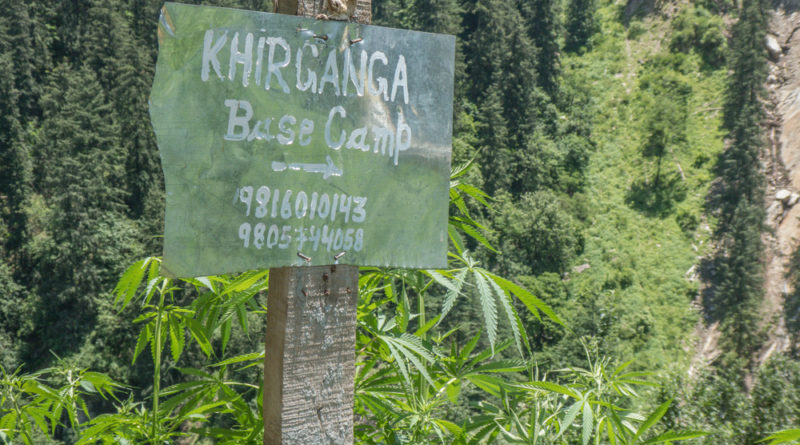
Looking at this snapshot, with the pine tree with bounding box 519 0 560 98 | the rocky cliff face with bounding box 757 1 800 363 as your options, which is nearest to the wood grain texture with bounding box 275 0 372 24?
the rocky cliff face with bounding box 757 1 800 363

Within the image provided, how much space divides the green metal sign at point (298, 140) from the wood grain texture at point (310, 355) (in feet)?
0.21

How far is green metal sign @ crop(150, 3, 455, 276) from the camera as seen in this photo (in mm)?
1268

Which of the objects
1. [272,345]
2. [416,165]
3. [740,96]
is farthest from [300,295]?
[740,96]

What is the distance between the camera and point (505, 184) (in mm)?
31953

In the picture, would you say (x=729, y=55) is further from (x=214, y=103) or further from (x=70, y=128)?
(x=214, y=103)

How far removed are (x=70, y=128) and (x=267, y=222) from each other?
89.4 ft

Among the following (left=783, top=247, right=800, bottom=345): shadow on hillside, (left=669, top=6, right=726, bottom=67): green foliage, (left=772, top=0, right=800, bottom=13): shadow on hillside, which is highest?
(left=772, top=0, right=800, bottom=13): shadow on hillside

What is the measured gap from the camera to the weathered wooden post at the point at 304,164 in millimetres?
1271

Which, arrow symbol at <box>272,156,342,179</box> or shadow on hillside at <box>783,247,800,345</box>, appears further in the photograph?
shadow on hillside at <box>783,247,800,345</box>

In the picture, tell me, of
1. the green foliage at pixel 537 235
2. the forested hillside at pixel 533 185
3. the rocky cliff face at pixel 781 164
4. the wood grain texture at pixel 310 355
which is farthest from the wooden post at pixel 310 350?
the green foliage at pixel 537 235

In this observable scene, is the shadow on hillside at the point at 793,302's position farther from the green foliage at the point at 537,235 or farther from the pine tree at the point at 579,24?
the pine tree at the point at 579,24

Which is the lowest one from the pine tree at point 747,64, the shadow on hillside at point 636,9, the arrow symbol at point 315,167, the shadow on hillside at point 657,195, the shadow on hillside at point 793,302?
the shadow on hillside at point 793,302

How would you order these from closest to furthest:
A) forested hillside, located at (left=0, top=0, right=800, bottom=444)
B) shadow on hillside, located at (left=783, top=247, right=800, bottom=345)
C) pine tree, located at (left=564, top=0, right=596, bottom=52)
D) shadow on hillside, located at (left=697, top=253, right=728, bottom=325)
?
forested hillside, located at (left=0, top=0, right=800, bottom=444) → shadow on hillside, located at (left=783, top=247, right=800, bottom=345) → shadow on hillside, located at (left=697, top=253, right=728, bottom=325) → pine tree, located at (left=564, top=0, right=596, bottom=52)

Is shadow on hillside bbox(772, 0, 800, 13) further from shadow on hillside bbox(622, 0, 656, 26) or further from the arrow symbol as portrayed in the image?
the arrow symbol
